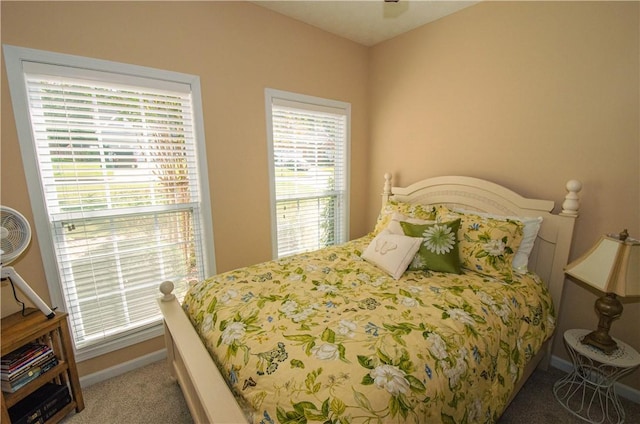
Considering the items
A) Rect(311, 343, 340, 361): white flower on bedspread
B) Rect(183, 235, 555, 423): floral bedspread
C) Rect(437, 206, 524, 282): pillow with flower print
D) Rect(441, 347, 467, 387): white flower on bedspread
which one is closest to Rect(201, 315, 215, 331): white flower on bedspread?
Rect(183, 235, 555, 423): floral bedspread

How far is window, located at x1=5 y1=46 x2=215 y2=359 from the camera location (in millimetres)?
1559

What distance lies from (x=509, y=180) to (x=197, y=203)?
247cm

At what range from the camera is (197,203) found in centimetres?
214

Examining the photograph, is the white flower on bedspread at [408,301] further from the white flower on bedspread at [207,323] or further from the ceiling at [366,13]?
the ceiling at [366,13]

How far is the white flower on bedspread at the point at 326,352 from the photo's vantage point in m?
1.02

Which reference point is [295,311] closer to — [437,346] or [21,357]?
[437,346]

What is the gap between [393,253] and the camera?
1853 millimetres

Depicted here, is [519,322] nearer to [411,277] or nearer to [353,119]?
[411,277]

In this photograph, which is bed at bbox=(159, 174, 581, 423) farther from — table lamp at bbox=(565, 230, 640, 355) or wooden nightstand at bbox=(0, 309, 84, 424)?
wooden nightstand at bbox=(0, 309, 84, 424)

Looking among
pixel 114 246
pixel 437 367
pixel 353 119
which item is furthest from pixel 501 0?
pixel 114 246

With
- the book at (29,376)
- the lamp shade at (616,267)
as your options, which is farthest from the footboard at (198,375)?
the lamp shade at (616,267)

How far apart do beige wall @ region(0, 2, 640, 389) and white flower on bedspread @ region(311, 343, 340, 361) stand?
4.90 ft

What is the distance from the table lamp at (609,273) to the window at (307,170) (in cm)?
204

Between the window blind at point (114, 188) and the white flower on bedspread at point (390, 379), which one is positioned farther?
the window blind at point (114, 188)
